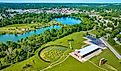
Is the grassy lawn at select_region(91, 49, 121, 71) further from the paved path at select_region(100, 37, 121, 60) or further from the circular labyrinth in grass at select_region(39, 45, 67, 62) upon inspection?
the circular labyrinth in grass at select_region(39, 45, 67, 62)

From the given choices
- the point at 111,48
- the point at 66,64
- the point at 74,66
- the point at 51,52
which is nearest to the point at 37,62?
the point at 66,64

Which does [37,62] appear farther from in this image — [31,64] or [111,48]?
[111,48]

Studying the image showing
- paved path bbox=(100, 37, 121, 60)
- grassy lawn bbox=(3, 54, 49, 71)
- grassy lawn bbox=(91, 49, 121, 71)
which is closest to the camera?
grassy lawn bbox=(3, 54, 49, 71)

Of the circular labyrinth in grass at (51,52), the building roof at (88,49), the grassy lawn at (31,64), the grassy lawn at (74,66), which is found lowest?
the grassy lawn at (74,66)

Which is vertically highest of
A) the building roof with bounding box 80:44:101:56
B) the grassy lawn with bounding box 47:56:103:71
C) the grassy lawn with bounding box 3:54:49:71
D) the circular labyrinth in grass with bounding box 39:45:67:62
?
the building roof with bounding box 80:44:101:56

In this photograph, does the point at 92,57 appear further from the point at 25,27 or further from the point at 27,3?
the point at 27,3

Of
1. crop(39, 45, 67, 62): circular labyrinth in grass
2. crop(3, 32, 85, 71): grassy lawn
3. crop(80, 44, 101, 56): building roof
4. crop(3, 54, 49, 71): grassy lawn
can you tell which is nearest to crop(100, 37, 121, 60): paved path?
crop(80, 44, 101, 56): building roof

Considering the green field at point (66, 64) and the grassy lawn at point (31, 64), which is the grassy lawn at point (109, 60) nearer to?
the green field at point (66, 64)

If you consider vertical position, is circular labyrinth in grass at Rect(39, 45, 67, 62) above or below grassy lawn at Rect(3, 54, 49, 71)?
above

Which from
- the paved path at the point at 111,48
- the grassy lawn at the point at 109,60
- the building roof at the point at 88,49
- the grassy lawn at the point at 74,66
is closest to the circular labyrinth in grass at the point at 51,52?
the grassy lawn at the point at 74,66
